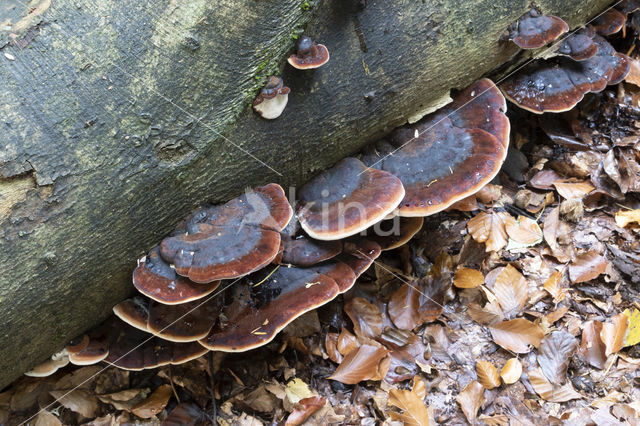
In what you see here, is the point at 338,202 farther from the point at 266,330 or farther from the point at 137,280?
the point at 137,280

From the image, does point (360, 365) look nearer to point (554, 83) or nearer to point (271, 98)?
point (271, 98)

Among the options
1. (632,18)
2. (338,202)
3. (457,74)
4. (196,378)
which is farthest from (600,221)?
(196,378)

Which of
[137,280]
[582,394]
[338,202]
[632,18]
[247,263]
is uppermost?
[137,280]

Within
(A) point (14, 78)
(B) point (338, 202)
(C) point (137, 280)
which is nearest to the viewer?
(A) point (14, 78)

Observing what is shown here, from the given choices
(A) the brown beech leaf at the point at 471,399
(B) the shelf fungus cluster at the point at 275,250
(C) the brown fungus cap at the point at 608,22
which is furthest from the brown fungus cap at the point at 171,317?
(C) the brown fungus cap at the point at 608,22

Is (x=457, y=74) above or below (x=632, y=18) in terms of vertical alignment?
above

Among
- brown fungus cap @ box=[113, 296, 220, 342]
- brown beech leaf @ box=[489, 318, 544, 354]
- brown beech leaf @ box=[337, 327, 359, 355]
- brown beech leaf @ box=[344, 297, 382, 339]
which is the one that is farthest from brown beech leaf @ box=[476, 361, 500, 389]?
brown fungus cap @ box=[113, 296, 220, 342]

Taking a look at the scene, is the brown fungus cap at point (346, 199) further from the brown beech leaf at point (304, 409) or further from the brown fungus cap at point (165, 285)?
the brown beech leaf at point (304, 409)
